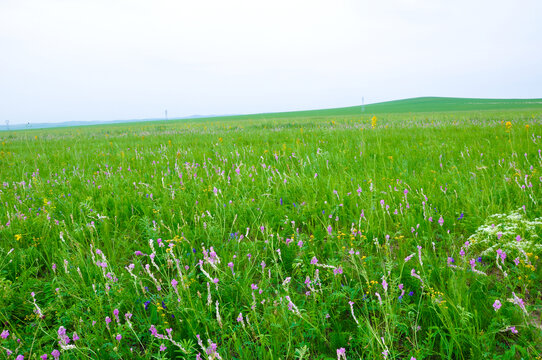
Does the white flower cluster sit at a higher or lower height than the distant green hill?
lower

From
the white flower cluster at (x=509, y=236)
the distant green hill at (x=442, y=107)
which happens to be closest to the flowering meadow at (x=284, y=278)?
the white flower cluster at (x=509, y=236)

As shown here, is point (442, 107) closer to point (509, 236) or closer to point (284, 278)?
point (509, 236)

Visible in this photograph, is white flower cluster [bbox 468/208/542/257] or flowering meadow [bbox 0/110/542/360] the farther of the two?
white flower cluster [bbox 468/208/542/257]

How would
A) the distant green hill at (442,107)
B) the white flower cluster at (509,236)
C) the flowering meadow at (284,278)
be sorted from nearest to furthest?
the flowering meadow at (284,278) → the white flower cluster at (509,236) → the distant green hill at (442,107)

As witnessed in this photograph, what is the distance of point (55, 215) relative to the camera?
359 centimetres

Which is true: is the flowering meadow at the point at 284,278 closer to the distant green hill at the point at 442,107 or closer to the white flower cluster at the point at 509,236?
the white flower cluster at the point at 509,236

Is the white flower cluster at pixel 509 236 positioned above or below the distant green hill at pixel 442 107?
below

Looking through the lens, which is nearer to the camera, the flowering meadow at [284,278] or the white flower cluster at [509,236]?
the flowering meadow at [284,278]

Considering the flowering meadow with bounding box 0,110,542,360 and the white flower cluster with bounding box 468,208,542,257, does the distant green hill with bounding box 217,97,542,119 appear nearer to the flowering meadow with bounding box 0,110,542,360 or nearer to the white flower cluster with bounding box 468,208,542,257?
the white flower cluster with bounding box 468,208,542,257

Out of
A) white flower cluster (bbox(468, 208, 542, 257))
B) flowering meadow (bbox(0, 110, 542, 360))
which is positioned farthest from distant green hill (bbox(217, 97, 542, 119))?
A: flowering meadow (bbox(0, 110, 542, 360))

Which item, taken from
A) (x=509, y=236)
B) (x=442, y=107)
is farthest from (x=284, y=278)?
(x=442, y=107)

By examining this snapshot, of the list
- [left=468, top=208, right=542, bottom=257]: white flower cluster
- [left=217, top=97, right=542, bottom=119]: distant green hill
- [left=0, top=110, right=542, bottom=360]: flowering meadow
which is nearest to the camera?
[left=0, top=110, right=542, bottom=360]: flowering meadow

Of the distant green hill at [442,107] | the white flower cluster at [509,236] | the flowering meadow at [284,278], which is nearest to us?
the flowering meadow at [284,278]

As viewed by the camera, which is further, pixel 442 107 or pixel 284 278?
pixel 442 107
